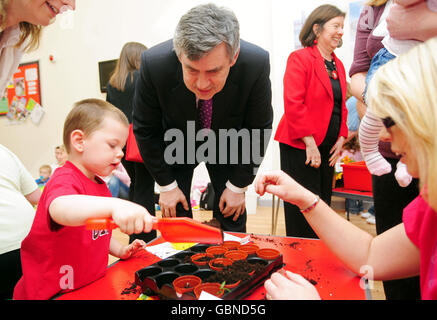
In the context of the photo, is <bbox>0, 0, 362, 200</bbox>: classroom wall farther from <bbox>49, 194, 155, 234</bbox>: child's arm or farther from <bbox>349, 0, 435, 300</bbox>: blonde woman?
<bbox>49, 194, 155, 234</bbox>: child's arm

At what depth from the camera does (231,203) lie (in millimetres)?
1473

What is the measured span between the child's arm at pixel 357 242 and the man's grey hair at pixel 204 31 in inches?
17.0

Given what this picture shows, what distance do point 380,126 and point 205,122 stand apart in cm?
71

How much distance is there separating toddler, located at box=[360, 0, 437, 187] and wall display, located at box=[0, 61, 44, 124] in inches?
188

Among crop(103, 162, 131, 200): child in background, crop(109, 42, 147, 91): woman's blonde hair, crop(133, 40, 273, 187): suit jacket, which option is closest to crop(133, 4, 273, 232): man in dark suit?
crop(133, 40, 273, 187): suit jacket

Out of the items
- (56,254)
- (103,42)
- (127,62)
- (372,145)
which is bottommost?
(56,254)

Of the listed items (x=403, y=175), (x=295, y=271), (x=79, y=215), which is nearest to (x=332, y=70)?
(x=403, y=175)

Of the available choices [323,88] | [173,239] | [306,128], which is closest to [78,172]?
[173,239]

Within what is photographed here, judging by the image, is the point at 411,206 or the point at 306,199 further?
the point at 306,199

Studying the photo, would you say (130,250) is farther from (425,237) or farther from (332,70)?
(332,70)
